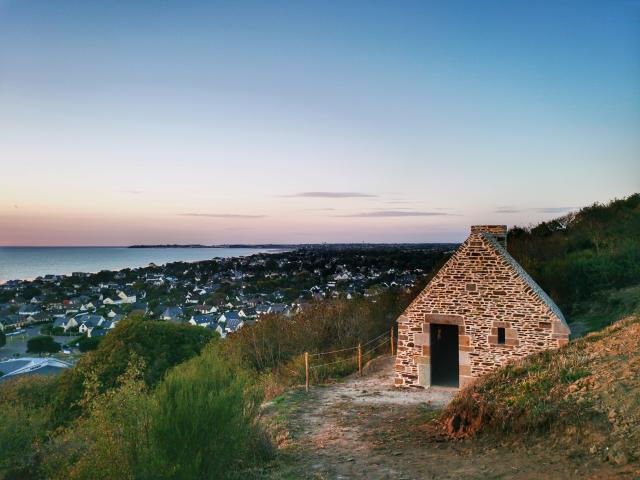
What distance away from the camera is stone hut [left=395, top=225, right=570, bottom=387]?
44.4 feet

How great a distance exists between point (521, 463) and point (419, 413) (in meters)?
4.11

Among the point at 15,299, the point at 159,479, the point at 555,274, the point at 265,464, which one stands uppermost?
the point at 555,274

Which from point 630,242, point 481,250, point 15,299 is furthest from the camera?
point 15,299

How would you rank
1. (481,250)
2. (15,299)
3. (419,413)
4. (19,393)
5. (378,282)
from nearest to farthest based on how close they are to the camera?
(419,413)
(481,250)
(19,393)
(378,282)
(15,299)

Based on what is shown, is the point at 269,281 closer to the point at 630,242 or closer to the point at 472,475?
the point at 630,242

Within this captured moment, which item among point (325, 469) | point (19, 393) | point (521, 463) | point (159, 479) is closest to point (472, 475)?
point (521, 463)

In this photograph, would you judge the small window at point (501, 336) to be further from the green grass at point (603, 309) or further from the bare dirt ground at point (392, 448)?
the green grass at point (603, 309)

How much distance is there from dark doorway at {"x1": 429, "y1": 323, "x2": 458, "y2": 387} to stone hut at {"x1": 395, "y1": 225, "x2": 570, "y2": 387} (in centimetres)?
201

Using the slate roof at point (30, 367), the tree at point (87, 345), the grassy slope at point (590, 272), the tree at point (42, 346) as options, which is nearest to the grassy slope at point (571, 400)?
the grassy slope at point (590, 272)

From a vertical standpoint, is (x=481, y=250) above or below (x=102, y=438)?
above

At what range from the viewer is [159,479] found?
6.34 m

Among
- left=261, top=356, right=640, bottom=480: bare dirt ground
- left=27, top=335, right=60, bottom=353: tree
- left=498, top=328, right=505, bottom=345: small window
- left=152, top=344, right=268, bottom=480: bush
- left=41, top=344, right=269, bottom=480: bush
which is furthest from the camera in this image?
left=27, top=335, right=60, bottom=353: tree

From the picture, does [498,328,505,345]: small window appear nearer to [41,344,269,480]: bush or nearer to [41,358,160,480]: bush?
[41,344,269,480]: bush

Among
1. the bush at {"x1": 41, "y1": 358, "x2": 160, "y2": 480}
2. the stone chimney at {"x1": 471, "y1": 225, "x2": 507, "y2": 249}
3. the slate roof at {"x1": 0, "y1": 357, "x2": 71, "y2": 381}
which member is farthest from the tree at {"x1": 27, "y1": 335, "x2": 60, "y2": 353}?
the bush at {"x1": 41, "y1": 358, "x2": 160, "y2": 480}
